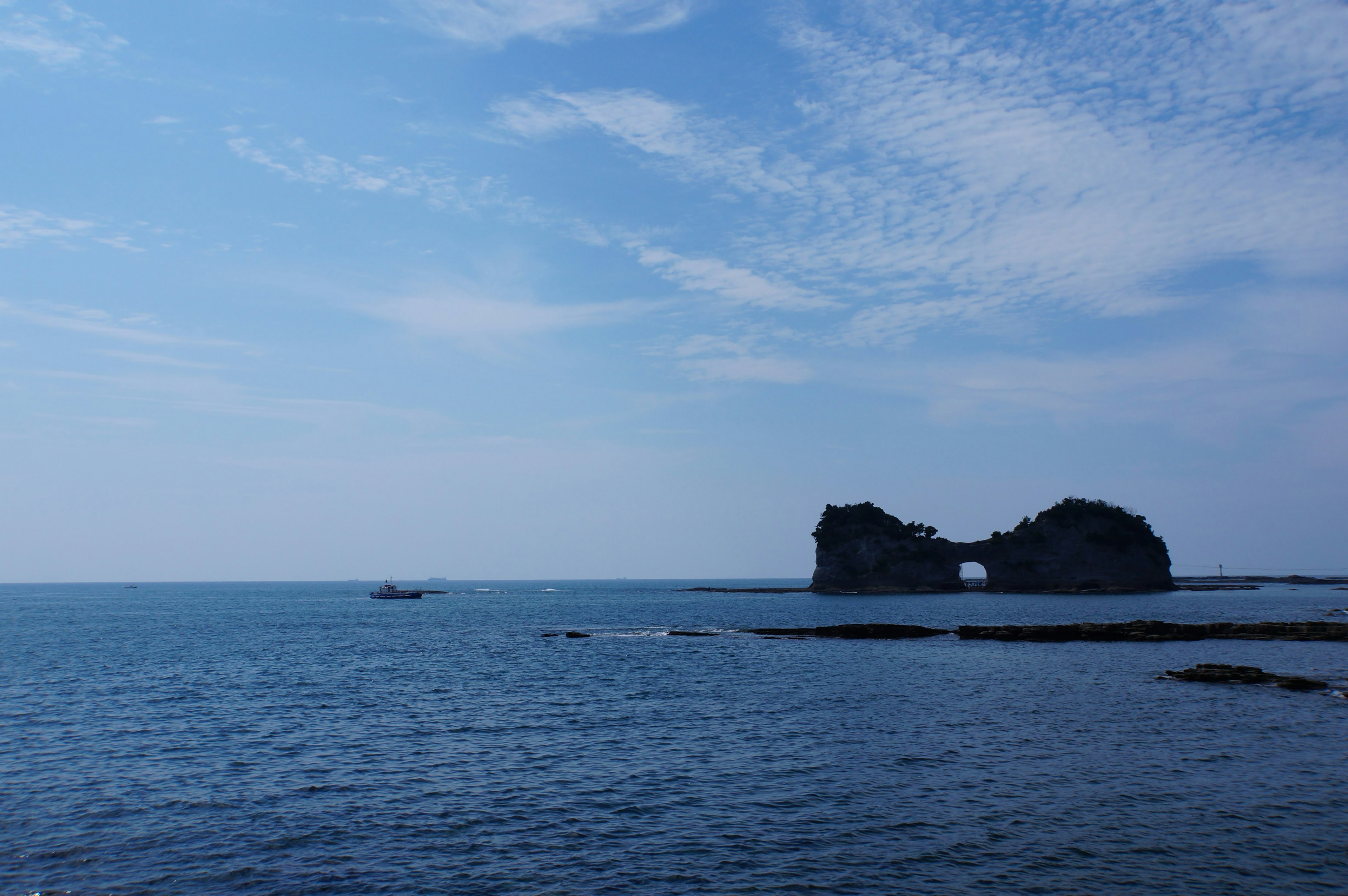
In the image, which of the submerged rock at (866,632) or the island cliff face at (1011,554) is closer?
the submerged rock at (866,632)

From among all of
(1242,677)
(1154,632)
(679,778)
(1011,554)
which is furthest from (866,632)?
(1011,554)

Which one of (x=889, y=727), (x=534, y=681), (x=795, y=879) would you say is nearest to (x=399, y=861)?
(x=795, y=879)

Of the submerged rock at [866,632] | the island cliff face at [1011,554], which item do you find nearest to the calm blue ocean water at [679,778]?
the submerged rock at [866,632]

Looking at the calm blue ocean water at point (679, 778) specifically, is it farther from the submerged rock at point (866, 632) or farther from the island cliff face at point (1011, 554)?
the island cliff face at point (1011, 554)

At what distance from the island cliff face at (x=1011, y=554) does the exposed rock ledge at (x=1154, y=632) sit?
103 m

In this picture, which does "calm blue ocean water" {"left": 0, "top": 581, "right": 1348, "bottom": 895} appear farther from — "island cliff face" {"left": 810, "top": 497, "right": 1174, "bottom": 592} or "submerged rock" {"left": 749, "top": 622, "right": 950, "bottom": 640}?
"island cliff face" {"left": 810, "top": 497, "right": 1174, "bottom": 592}

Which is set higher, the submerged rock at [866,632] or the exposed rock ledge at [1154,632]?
the exposed rock ledge at [1154,632]

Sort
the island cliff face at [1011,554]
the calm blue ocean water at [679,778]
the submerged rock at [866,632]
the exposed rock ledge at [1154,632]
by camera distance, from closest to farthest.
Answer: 1. the calm blue ocean water at [679,778]
2. the exposed rock ledge at [1154,632]
3. the submerged rock at [866,632]
4. the island cliff face at [1011,554]

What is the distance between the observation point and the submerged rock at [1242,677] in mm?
43031

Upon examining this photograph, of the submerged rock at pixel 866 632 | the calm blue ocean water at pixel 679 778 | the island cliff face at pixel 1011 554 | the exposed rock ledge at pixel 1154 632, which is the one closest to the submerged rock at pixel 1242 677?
the calm blue ocean water at pixel 679 778

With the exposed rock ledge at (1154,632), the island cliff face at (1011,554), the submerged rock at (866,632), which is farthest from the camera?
the island cliff face at (1011,554)

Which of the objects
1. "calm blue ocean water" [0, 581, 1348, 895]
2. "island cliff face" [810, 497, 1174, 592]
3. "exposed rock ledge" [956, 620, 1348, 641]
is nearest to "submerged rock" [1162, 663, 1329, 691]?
"calm blue ocean water" [0, 581, 1348, 895]

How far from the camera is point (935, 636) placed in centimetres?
7681

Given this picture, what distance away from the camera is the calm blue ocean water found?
63.6 feet
